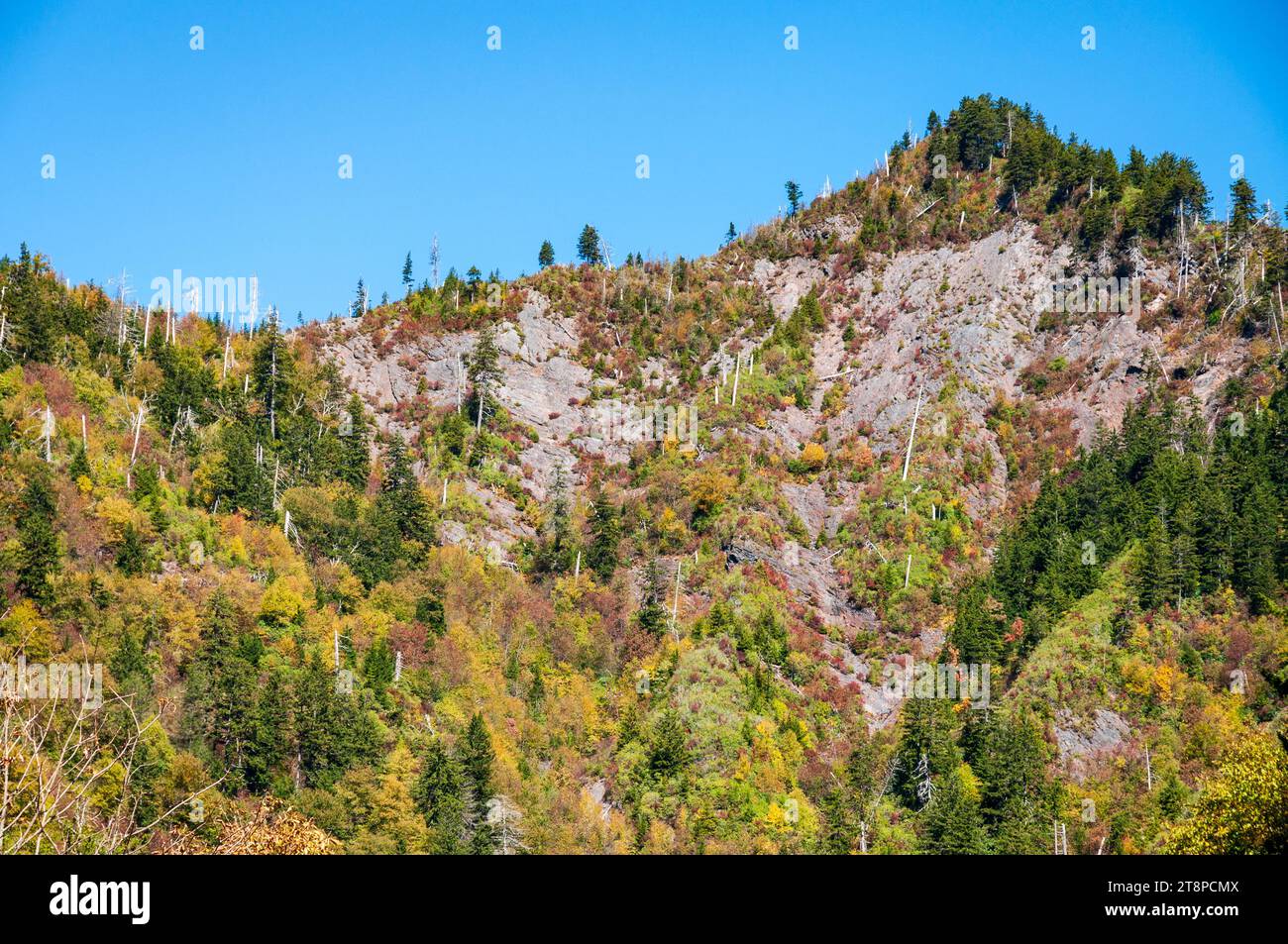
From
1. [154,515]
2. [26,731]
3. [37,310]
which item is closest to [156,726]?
[154,515]

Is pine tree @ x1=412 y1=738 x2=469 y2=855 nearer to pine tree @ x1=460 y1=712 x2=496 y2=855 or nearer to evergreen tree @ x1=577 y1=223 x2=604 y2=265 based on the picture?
pine tree @ x1=460 y1=712 x2=496 y2=855

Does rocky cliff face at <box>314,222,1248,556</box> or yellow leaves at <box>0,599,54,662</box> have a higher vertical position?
rocky cliff face at <box>314,222,1248,556</box>

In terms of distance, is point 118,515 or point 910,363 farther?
point 910,363

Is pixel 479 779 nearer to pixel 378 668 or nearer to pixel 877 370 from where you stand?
pixel 378 668

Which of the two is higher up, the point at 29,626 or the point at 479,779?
the point at 29,626

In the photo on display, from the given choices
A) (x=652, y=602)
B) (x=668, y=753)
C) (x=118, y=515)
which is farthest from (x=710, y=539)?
(x=118, y=515)

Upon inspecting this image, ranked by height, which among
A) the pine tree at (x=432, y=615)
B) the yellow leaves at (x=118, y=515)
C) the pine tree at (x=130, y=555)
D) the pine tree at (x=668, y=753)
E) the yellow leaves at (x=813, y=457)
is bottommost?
the pine tree at (x=668, y=753)

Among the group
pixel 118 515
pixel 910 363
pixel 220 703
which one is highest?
pixel 910 363

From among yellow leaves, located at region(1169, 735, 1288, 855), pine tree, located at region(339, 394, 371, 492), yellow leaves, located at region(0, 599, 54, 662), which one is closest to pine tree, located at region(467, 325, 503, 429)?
pine tree, located at region(339, 394, 371, 492)

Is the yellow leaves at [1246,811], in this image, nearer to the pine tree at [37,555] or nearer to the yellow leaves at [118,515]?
the pine tree at [37,555]

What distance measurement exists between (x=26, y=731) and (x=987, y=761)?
222ft

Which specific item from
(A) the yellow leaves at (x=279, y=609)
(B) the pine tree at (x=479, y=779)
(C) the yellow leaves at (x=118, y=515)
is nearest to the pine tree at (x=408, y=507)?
(A) the yellow leaves at (x=279, y=609)
